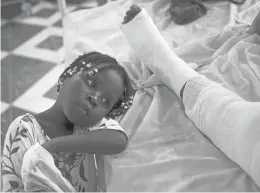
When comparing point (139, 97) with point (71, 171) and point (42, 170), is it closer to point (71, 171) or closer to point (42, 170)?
point (71, 171)

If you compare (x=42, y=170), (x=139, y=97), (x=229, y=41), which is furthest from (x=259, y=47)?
(x=42, y=170)

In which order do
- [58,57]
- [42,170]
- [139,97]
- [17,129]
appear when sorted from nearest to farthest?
[42,170] < [17,129] < [139,97] < [58,57]

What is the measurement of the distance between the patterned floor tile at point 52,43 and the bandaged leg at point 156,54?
89cm

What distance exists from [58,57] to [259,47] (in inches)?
43.9

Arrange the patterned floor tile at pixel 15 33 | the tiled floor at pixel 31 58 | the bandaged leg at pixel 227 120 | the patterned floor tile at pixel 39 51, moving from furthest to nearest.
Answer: the patterned floor tile at pixel 15 33, the patterned floor tile at pixel 39 51, the tiled floor at pixel 31 58, the bandaged leg at pixel 227 120

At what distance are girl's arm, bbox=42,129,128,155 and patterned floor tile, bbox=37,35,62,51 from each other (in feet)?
3.91

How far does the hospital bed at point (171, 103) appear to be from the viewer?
656 mm

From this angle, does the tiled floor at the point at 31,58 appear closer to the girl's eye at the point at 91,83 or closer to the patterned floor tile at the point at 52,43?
the patterned floor tile at the point at 52,43

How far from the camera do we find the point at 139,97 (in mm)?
865

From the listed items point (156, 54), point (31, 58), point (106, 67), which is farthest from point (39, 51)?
point (106, 67)

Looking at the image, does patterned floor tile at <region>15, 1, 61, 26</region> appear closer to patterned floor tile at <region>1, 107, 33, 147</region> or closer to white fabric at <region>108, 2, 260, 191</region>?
patterned floor tile at <region>1, 107, 33, 147</region>

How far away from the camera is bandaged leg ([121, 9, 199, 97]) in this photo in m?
0.83

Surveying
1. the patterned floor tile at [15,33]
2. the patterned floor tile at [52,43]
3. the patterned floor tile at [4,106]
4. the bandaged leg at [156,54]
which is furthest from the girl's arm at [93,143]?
the patterned floor tile at [15,33]

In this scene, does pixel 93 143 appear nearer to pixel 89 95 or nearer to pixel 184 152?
pixel 89 95
